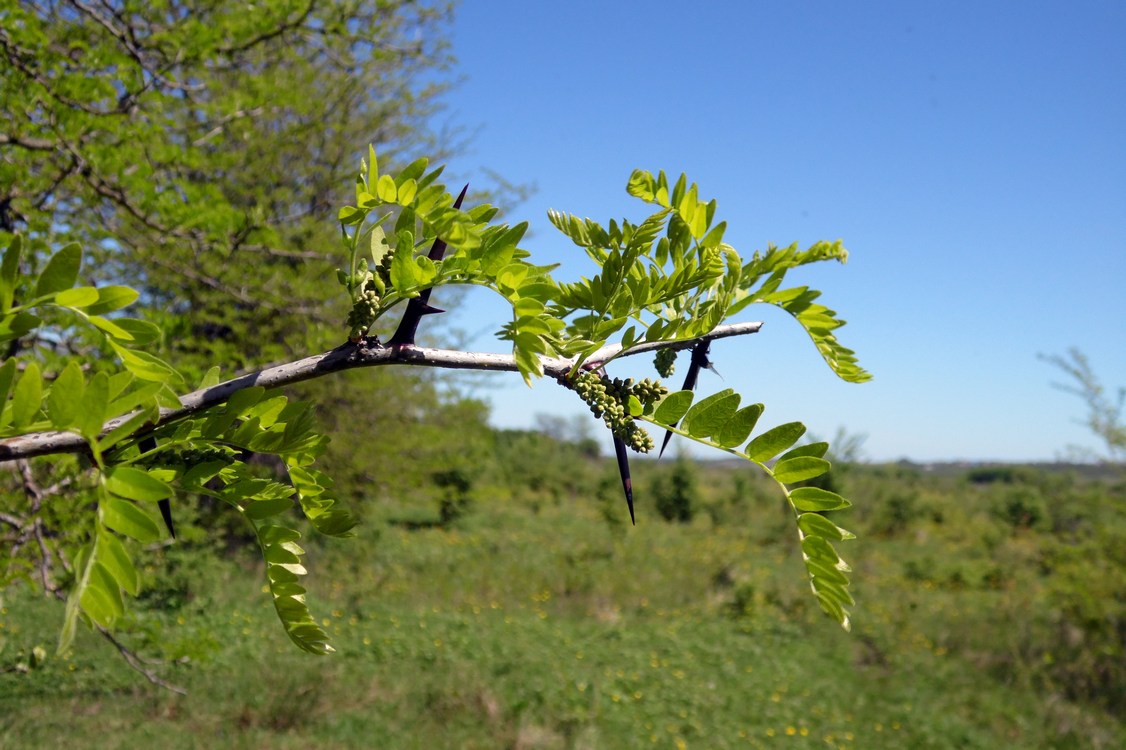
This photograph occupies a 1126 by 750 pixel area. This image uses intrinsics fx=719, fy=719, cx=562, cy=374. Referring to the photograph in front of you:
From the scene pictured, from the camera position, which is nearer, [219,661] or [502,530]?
[219,661]

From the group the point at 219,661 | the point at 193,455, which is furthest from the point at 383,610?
the point at 193,455

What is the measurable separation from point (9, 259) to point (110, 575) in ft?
0.93

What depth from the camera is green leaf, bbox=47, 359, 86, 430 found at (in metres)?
0.61

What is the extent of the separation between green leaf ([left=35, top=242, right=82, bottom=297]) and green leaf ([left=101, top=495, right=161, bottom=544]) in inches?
7.8

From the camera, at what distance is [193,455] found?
824mm

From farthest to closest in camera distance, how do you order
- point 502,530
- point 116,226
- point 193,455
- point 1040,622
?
point 502,530
point 1040,622
point 116,226
point 193,455

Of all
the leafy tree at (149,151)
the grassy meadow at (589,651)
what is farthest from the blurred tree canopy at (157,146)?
the grassy meadow at (589,651)

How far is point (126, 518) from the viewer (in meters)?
0.61

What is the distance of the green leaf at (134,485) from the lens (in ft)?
1.99

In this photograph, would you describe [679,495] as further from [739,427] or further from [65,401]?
[65,401]

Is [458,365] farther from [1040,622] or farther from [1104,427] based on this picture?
[1040,622]

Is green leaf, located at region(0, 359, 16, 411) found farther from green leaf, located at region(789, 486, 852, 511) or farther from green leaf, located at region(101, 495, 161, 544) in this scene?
green leaf, located at region(789, 486, 852, 511)

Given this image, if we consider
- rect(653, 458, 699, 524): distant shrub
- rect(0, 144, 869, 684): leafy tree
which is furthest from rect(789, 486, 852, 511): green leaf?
rect(653, 458, 699, 524): distant shrub

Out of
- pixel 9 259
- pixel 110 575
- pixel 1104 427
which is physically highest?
pixel 1104 427
